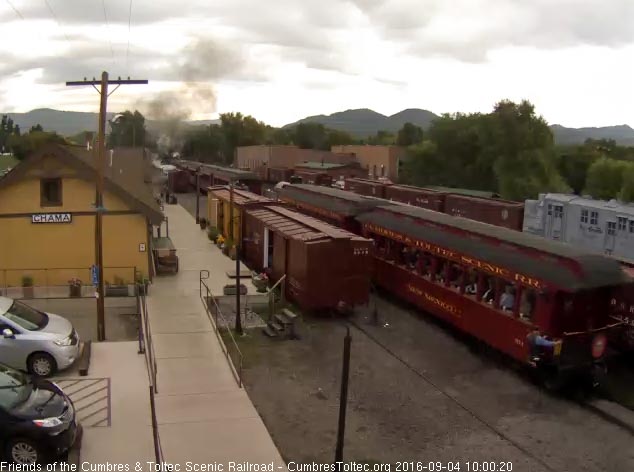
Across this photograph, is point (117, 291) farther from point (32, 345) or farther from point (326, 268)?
point (32, 345)

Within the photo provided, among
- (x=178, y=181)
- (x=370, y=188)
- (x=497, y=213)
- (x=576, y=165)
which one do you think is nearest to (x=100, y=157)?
(x=497, y=213)

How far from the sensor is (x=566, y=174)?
245 feet

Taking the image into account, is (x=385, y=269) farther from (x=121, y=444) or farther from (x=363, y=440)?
(x=121, y=444)

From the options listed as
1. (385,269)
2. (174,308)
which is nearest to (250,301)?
(174,308)

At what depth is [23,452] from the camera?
353 inches

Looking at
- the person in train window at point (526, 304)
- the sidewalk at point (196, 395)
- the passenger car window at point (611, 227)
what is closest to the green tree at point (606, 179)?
the passenger car window at point (611, 227)

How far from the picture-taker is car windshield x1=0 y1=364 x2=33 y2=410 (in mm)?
9211

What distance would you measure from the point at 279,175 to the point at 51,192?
44.4 meters

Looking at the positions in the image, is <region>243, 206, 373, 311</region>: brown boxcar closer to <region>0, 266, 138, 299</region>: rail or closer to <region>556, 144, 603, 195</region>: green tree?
<region>0, 266, 138, 299</region>: rail

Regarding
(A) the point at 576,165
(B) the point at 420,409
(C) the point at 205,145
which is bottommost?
(B) the point at 420,409

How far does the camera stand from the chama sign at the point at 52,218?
21016 mm

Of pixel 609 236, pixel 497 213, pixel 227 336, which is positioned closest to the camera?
pixel 227 336

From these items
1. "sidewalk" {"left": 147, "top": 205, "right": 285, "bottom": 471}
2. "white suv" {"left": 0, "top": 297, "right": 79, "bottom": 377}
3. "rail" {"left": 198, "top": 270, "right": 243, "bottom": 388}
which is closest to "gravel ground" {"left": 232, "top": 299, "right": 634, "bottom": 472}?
"rail" {"left": 198, "top": 270, "right": 243, "bottom": 388}

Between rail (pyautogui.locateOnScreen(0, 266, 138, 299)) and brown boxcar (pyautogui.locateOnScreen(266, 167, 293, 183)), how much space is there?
39.7 meters
